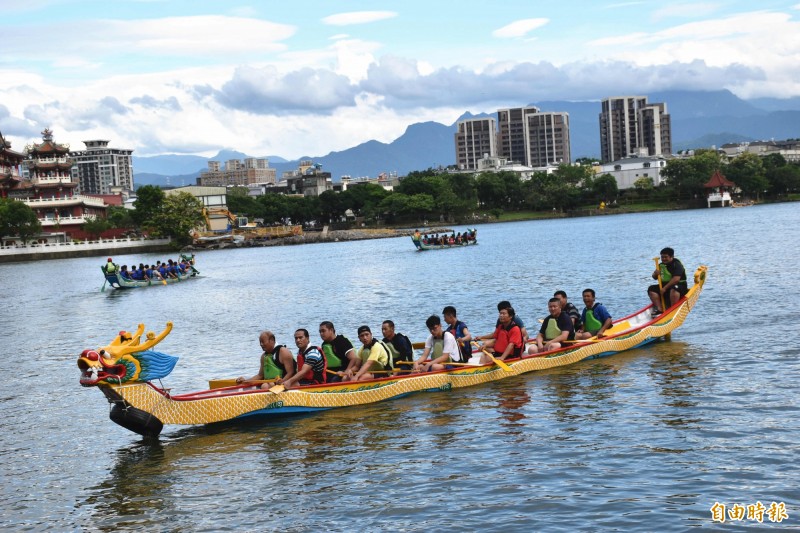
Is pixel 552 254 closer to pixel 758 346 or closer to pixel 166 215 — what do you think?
pixel 758 346

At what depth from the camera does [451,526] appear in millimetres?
11219

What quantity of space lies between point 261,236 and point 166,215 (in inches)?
759

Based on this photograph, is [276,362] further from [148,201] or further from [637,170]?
[637,170]

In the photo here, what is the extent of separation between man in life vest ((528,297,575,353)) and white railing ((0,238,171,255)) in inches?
3678

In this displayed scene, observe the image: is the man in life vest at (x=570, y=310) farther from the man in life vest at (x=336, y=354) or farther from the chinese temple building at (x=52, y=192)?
the chinese temple building at (x=52, y=192)

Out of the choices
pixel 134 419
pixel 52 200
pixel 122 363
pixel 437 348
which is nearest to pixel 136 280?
pixel 437 348

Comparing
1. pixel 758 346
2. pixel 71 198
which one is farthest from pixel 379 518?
pixel 71 198

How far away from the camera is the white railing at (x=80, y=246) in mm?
103375

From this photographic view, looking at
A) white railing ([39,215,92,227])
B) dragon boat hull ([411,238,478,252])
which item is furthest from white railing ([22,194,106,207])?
dragon boat hull ([411,238,478,252])

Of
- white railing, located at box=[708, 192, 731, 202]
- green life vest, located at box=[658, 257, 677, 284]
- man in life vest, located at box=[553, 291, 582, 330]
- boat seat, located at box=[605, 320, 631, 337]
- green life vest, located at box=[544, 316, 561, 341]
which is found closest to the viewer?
man in life vest, located at box=[553, 291, 582, 330]

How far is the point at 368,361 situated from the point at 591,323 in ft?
21.0

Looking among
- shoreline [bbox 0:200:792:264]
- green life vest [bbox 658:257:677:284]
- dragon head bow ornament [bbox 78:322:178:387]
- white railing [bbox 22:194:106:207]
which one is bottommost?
dragon head bow ornament [bbox 78:322:178:387]

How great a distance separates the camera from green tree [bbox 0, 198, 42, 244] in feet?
329

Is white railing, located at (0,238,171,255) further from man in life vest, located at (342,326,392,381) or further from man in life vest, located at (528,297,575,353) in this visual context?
man in life vest, located at (342,326,392,381)
